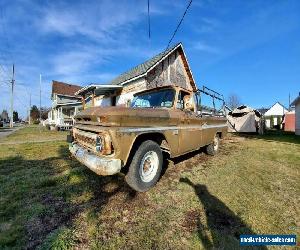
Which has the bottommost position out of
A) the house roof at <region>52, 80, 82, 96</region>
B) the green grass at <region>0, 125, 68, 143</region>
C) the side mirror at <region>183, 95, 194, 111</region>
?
the green grass at <region>0, 125, 68, 143</region>

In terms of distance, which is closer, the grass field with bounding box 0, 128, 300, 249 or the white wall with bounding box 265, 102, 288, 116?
the grass field with bounding box 0, 128, 300, 249

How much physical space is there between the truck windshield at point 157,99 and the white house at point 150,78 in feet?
26.7

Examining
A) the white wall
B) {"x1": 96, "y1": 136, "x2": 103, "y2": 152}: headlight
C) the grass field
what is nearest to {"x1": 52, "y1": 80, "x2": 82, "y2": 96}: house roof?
the grass field

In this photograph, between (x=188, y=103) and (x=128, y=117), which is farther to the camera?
(x=188, y=103)

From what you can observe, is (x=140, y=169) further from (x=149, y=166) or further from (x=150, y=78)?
(x=150, y=78)

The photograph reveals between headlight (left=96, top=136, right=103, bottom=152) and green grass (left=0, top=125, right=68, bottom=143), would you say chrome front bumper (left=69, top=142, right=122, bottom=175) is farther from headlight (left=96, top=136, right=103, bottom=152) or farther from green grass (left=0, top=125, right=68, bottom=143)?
green grass (left=0, top=125, right=68, bottom=143)

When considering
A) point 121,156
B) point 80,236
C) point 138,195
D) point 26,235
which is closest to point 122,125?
point 121,156

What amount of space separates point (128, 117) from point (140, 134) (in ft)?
1.34

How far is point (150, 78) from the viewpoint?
53.2 ft

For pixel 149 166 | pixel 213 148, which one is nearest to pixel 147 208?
pixel 149 166

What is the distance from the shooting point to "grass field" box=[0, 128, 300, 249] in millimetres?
3051

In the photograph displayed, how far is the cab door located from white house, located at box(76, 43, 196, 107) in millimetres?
8335

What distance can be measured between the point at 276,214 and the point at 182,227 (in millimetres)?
1606

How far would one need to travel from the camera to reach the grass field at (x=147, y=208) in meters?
3.05
